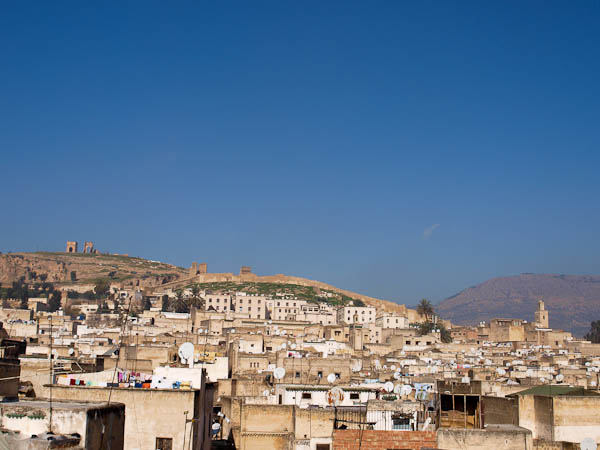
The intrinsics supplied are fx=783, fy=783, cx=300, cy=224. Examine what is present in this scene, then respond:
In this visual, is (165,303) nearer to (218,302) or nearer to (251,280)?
(218,302)

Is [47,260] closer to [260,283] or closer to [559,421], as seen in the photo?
[260,283]

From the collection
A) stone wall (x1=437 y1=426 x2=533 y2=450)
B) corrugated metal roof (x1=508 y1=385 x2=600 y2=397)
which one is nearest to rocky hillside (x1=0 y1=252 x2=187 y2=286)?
corrugated metal roof (x1=508 y1=385 x2=600 y2=397)

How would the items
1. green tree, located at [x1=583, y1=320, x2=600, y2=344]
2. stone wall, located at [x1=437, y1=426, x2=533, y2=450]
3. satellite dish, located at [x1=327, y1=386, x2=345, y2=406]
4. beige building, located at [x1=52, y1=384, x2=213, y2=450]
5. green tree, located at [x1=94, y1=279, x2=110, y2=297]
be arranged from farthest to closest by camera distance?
green tree, located at [x1=94, y1=279, x2=110, y2=297] → green tree, located at [x1=583, y1=320, x2=600, y2=344] → satellite dish, located at [x1=327, y1=386, x2=345, y2=406] → beige building, located at [x1=52, y1=384, x2=213, y2=450] → stone wall, located at [x1=437, y1=426, x2=533, y2=450]

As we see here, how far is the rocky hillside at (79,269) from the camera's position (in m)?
154

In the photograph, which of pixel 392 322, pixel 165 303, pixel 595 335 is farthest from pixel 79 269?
pixel 595 335

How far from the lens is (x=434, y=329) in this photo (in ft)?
255

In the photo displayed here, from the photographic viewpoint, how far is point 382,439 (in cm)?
1670

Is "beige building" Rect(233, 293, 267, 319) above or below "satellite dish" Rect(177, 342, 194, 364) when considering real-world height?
above

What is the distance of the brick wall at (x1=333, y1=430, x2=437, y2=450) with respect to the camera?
16.3m

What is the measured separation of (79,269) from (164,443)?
153485 millimetres

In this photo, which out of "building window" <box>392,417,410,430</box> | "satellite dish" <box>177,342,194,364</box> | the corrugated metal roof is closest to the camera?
"satellite dish" <box>177,342,194,364</box>

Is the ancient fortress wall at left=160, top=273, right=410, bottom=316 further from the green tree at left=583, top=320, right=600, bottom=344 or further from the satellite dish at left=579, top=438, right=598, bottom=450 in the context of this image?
the satellite dish at left=579, top=438, right=598, bottom=450

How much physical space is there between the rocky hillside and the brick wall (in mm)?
130060

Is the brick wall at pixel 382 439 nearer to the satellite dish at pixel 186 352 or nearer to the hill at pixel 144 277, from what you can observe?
the satellite dish at pixel 186 352
